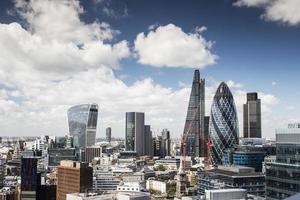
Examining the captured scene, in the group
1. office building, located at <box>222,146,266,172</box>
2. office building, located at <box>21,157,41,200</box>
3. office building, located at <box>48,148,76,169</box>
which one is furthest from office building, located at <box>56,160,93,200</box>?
office building, located at <box>48,148,76,169</box>

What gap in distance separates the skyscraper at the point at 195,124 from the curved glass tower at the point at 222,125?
160ft

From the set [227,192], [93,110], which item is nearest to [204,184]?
[227,192]

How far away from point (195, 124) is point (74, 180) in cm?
12081

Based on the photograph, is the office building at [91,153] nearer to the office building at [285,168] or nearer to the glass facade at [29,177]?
the glass facade at [29,177]

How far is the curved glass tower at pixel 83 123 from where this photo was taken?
186 metres

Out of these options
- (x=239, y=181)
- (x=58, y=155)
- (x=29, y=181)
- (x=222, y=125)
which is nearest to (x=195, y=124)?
(x=222, y=125)

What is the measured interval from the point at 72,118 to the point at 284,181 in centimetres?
15359

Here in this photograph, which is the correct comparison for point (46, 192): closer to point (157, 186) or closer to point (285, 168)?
point (157, 186)

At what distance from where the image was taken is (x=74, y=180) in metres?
82.6

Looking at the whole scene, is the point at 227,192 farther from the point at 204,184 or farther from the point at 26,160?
the point at 26,160

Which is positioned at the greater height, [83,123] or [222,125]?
[83,123]

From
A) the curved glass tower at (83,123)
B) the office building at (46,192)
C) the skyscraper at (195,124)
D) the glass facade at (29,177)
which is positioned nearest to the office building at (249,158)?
the office building at (46,192)

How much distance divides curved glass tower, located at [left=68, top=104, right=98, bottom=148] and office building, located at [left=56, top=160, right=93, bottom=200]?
100217mm

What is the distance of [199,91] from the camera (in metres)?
197
